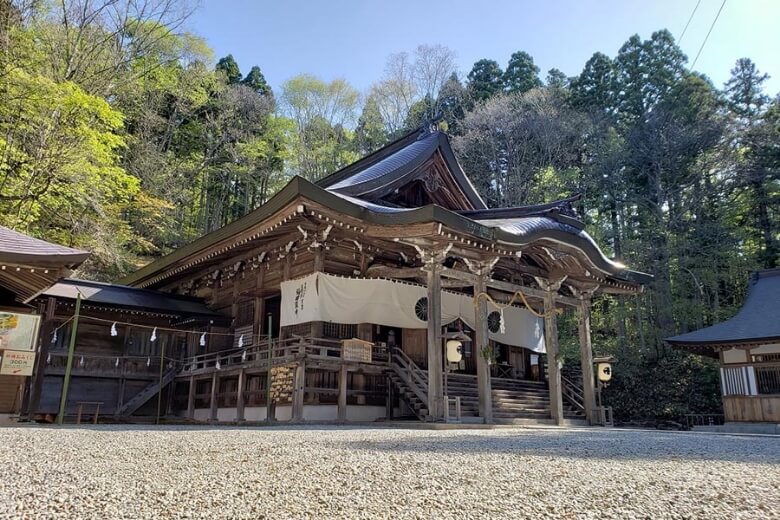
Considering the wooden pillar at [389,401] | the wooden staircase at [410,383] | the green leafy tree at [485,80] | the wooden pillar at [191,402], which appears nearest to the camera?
the wooden staircase at [410,383]

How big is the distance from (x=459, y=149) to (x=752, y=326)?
53.8ft

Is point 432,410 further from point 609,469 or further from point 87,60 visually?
point 87,60

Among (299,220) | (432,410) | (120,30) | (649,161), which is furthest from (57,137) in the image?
(649,161)

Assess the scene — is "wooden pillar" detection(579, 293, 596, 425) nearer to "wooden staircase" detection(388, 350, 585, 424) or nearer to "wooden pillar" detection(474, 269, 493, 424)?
"wooden staircase" detection(388, 350, 585, 424)

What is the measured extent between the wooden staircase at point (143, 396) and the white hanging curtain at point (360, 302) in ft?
14.5

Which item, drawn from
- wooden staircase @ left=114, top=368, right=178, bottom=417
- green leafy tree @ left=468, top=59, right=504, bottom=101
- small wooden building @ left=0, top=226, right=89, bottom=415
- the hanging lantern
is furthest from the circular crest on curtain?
green leafy tree @ left=468, top=59, right=504, bottom=101

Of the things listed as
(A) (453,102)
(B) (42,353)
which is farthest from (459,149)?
(B) (42,353)

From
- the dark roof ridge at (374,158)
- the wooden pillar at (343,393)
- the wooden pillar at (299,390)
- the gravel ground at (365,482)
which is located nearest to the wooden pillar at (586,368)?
the wooden pillar at (343,393)

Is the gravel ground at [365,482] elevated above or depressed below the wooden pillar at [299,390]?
below

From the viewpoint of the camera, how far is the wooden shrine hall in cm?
939

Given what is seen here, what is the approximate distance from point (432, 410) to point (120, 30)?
15953 mm

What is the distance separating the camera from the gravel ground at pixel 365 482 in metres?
2.35

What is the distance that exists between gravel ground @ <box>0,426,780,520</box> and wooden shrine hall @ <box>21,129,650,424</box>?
194 inches

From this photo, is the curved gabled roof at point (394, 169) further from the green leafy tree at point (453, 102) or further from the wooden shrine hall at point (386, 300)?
the green leafy tree at point (453, 102)
